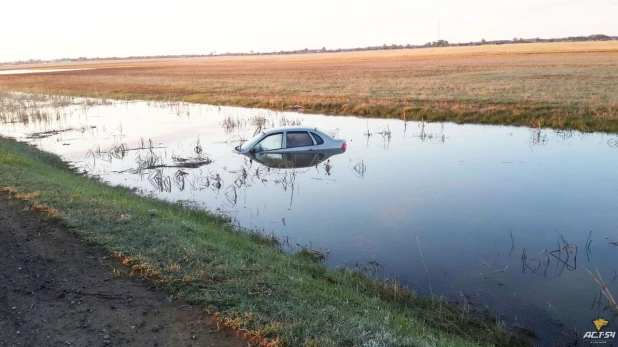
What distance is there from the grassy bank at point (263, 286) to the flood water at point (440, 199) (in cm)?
86

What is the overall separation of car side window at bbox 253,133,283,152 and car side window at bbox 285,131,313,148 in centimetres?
25

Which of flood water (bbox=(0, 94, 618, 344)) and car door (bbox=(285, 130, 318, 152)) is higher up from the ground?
car door (bbox=(285, 130, 318, 152))

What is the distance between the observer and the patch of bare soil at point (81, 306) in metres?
5.34

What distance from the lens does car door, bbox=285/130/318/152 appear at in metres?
17.1

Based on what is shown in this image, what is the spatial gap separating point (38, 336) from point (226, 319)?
1985 millimetres

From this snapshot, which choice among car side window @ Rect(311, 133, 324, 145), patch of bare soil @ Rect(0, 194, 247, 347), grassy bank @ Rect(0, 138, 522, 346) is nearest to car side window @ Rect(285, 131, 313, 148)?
car side window @ Rect(311, 133, 324, 145)

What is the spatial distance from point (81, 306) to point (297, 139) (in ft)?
38.5

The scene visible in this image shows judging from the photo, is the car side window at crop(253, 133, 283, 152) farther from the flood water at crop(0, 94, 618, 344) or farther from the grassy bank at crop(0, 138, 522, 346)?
A: the grassy bank at crop(0, 138, 522, 346)

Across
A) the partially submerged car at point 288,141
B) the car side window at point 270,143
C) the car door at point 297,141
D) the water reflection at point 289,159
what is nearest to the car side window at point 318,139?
the partially submerged car at point 288,141

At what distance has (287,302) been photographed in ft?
19.7

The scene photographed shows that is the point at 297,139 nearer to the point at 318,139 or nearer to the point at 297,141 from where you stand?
the point at 297,141

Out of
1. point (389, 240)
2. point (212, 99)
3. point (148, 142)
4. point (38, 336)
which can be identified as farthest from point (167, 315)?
point (212, 99)

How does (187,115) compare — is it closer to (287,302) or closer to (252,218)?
(252,218)

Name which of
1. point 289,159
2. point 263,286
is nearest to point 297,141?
point 289,159
